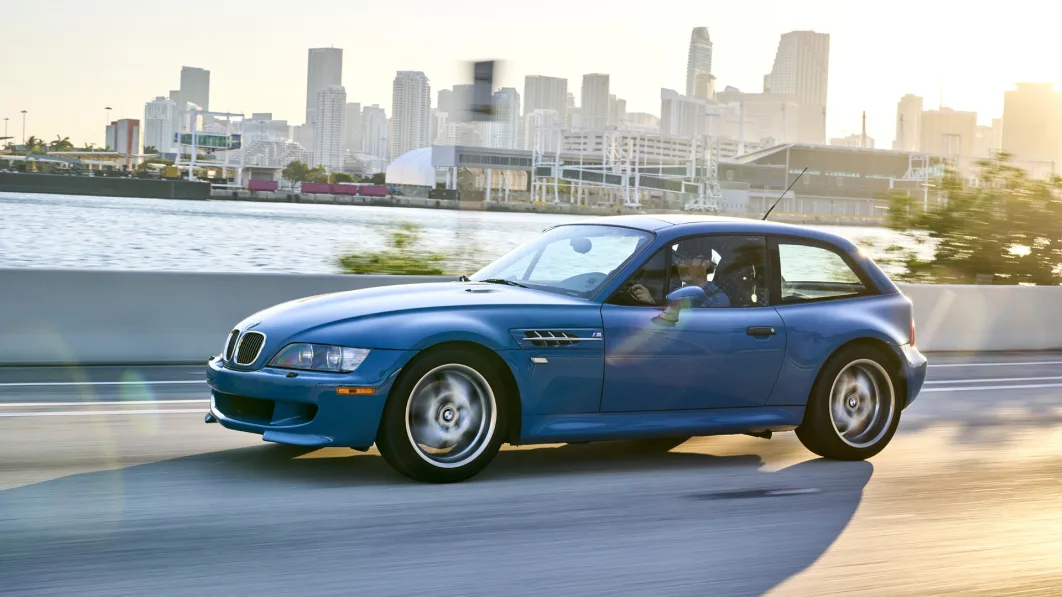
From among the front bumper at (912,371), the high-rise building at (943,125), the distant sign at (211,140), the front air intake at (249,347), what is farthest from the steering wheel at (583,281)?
the distant sign at (211,140)

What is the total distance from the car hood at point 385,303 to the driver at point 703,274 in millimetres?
711

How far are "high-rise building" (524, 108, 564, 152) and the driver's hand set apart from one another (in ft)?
284

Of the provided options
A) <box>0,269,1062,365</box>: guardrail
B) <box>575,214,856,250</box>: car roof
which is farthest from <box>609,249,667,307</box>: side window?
<box>0,269,1062,365</box>: guardrail

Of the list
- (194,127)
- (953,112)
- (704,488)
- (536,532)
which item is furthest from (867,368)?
(194,127)

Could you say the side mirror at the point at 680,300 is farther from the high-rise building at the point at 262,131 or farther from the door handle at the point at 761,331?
the high-rise building at the point at 262,131

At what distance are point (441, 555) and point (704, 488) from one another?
197cm

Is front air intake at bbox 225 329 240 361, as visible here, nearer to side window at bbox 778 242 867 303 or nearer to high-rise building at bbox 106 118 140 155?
side window at bbox 778 242 867 303

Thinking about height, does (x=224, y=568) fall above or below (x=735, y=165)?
below

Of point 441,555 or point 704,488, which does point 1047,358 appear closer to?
point 704,488

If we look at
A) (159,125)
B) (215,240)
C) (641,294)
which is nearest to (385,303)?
(641,294)

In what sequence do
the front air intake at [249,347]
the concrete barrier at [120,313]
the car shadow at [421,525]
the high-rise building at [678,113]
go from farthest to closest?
the high-rise building at [678,113], the concrete barrier at [120,313], the front air intake at [249,347], the car shadow at [421,525]

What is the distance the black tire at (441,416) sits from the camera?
5.70 meters

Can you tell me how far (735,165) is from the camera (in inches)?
3725

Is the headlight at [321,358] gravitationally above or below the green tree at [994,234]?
below
